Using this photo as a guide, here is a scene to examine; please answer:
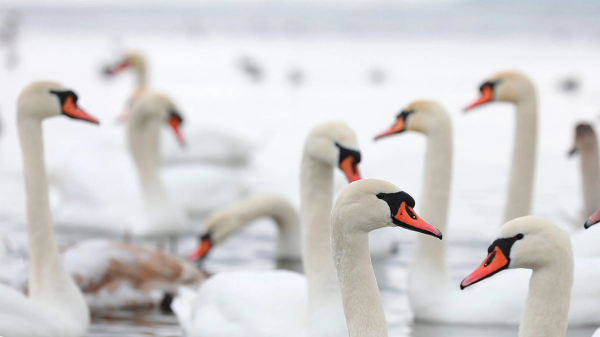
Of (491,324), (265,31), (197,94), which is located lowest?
(491,324)

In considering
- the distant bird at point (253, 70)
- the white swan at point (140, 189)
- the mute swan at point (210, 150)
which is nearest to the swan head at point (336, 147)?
the white swan at point (140, 189)

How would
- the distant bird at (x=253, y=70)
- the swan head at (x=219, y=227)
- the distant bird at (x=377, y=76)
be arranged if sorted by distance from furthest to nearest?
the distant bird at (x=253, y=70)
the distant bird at (x=377, y=76)
the swan head at (x=219, y=227)

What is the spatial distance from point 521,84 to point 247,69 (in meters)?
15.4

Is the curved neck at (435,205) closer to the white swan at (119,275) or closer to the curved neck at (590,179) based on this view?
the curved neck at (590,179)

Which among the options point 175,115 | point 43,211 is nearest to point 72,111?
point 43,211

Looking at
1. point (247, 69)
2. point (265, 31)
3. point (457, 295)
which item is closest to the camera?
point (457, 295)

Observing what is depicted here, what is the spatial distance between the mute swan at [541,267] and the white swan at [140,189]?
17.8 feet

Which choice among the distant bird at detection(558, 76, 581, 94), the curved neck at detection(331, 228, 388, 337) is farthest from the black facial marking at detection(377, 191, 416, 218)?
the distant bird at detection(558, 76, 581, 94)

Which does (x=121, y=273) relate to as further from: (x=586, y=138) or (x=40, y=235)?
(x=586, y=138)

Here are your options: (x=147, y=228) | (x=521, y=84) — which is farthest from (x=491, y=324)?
(x=147, y=228)

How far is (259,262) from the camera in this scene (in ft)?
27.2

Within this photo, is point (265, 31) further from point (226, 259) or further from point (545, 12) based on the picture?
point (226, 259)

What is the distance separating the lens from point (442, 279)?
20.4 feet

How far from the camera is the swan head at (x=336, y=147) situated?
5414 millimetres
